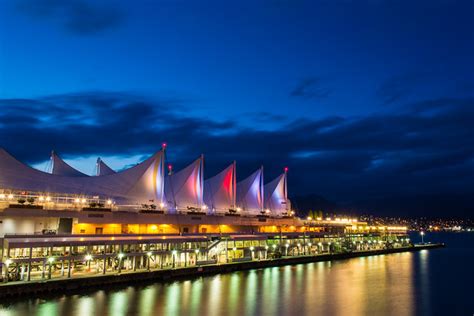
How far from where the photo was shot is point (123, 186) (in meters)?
47.6

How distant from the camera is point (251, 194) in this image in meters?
69.0

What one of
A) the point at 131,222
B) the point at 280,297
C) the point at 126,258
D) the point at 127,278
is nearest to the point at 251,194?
the point at 131,222

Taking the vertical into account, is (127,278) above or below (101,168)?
below

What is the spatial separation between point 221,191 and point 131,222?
18366mm

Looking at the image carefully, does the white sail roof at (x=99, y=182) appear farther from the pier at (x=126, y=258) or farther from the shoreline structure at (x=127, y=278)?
the shoreline structure at (x=127, y=278)

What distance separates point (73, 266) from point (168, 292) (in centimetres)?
767

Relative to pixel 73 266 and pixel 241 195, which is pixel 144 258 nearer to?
pixel 73 266

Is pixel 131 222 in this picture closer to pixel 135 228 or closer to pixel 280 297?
pixel 135 228

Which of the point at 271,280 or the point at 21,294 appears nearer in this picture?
the point at 21,294

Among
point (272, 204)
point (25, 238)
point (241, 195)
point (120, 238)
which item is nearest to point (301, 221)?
point (272, 204)

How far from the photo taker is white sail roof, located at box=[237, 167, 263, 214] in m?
67.6

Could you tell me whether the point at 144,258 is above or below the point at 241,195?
below

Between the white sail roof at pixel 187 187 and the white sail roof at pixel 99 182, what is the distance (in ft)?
17.5

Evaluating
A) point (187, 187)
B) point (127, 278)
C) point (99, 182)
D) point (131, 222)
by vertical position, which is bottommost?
point (127, 278)
